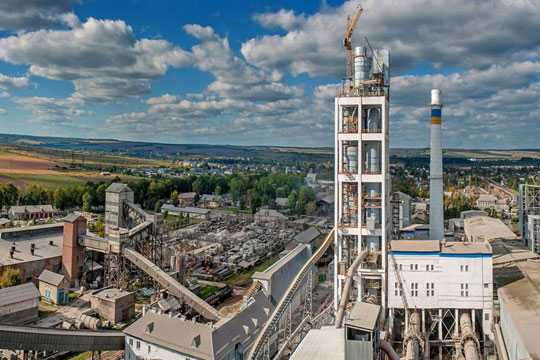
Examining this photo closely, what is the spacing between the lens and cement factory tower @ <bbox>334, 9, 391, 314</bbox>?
74.2 feet

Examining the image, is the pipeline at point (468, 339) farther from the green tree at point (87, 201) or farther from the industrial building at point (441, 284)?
the green tree at point (87, 201)

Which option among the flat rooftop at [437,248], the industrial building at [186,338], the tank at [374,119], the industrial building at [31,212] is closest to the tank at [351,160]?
the tank at [374,119]

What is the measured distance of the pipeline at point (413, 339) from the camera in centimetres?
1906

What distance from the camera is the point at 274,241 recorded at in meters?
54.4

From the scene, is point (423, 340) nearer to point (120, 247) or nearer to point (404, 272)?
point (404, 272)

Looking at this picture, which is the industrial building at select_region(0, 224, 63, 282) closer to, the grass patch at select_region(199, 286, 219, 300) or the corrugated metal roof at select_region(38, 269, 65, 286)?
the corrugated metal roof at select_region(38, 269, 65, 286)

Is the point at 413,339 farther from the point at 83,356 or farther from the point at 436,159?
the point at 83,356

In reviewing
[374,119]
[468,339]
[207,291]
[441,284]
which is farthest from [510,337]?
[207,291]

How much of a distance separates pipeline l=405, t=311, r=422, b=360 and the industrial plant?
7 cm

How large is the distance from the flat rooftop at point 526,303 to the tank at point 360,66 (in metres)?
Result: 13.7

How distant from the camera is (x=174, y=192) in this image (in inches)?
3578

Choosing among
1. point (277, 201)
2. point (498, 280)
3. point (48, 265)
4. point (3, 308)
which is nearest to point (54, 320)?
point (3, 308)

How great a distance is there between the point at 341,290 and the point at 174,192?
238ft

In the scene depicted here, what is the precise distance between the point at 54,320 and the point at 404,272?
2270 centimetres
